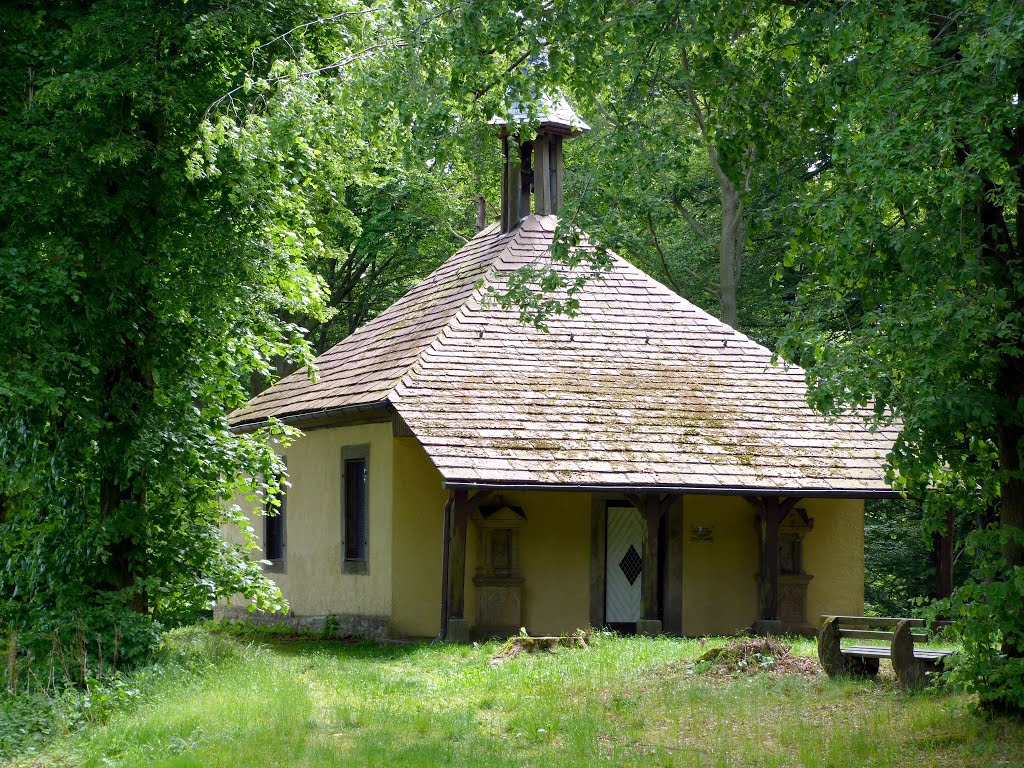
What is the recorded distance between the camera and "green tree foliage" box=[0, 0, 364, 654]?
11008mm

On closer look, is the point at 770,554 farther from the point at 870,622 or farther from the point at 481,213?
the point at 481,213

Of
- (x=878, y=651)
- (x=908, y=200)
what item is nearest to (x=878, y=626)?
(x=878, y=651)

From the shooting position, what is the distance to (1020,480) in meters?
8.84

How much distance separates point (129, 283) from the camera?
11703 millimetres

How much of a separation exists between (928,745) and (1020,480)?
2015mm

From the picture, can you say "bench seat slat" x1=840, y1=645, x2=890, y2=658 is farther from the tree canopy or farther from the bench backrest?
the tree canopy

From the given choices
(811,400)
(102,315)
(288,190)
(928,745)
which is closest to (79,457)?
Answer: (102,315)

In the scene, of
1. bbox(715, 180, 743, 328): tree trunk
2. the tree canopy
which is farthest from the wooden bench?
bbox(715, 180, 743, 328): tree trunk

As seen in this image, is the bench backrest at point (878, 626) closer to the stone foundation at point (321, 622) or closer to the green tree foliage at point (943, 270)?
the green tree foliage at point (943, 270)

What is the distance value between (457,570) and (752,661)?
452 cm

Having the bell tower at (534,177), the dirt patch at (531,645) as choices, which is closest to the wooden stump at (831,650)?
the dirt patch at (531,645)

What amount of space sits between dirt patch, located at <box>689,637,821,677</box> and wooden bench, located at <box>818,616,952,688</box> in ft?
1.34

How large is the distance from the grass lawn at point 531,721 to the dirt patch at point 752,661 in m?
0.14

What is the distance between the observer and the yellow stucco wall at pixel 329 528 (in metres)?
16.7
